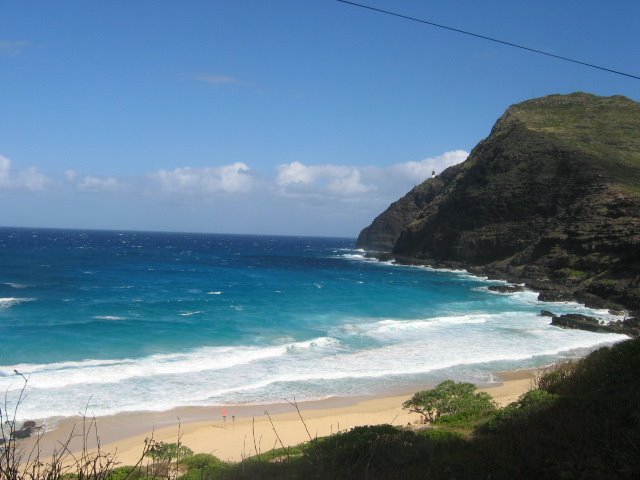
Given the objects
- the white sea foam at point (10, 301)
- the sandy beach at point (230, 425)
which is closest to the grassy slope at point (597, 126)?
the sandy beach at point (230, 425)

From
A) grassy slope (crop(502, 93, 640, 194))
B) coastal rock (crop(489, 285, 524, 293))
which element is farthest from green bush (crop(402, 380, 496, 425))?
grassy slope (crop(502, 93, 640, 194))

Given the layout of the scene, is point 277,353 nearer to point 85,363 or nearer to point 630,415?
point 85,363

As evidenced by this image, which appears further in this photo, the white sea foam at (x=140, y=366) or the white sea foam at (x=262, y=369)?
the white sea foam at (x=140, y=366)

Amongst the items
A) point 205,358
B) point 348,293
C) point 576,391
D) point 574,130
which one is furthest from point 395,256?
point 576,391

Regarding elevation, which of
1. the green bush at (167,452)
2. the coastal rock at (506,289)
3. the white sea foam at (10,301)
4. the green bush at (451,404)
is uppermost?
the coastal rock at (506,289)

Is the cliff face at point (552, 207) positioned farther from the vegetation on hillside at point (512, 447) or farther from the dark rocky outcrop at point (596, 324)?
the vegetation on hillside at point (512, 447)

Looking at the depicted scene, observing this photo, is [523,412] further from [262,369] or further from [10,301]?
[10,301]

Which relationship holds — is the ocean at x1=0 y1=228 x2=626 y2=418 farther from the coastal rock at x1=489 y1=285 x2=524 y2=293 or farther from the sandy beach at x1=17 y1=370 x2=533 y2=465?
the coastal rock at x1=489 y1=285 x2=524 y2=293

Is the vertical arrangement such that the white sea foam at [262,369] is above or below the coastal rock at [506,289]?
below
